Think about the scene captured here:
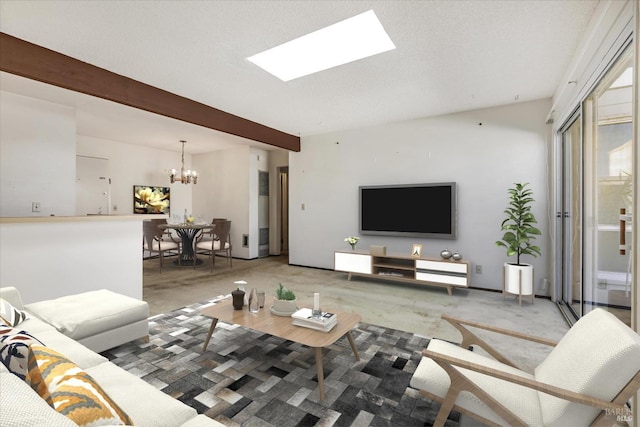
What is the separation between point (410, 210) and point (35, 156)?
211 inches

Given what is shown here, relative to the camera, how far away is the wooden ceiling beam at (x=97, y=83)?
2.61 meters

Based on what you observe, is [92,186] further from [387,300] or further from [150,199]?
[387,300]

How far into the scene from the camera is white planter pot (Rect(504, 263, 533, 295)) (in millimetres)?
3760

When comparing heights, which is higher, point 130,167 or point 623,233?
point 130,167

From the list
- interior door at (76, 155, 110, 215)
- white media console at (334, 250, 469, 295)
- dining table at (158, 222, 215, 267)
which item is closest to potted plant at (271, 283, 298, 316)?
white media console at (334, 250, 469, 295)

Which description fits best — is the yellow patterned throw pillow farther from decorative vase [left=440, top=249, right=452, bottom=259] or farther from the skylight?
decorative vase [left=440, top=249, right=452, bottom=259]

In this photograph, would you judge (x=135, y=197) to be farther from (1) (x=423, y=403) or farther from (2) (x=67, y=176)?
(1) (x=423, y=403)

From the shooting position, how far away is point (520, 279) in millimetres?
3785

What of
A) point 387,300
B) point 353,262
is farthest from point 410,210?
point 387,300

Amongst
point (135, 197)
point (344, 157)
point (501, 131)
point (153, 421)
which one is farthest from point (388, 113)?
point (135, 197)

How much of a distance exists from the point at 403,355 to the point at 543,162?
11.2 ft

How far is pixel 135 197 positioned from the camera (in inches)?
270

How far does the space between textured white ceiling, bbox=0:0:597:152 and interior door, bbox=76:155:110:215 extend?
7.38 ft

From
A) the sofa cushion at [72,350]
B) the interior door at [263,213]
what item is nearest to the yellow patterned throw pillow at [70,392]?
the sofa cushion at [72,350]
